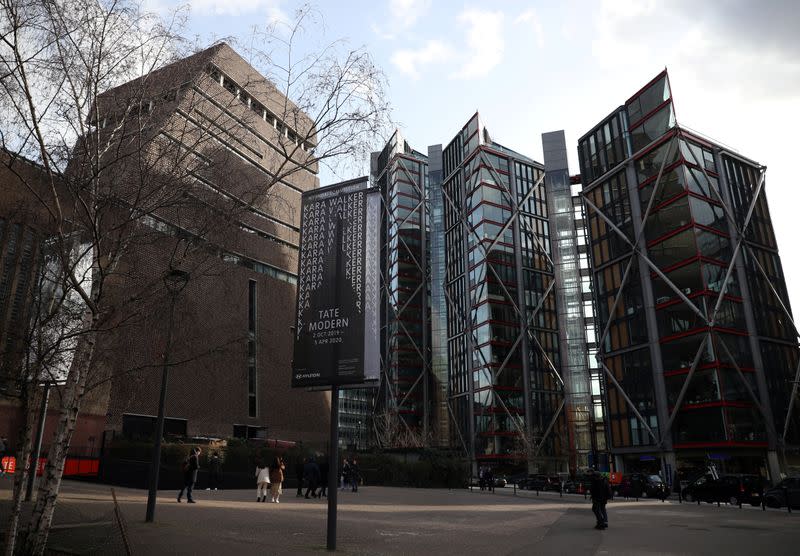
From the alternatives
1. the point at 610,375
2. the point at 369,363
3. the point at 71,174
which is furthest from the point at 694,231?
the point at 71,174

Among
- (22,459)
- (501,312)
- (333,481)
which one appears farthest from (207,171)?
(501,312)

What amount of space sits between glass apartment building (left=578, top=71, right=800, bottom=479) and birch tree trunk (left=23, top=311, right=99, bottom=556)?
51.0m

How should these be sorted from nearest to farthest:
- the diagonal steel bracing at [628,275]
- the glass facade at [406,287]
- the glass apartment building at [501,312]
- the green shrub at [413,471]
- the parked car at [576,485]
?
the green shrub at [413,471] < the parked car at [576,485] < the diagonal steel bracing at [628,275] < the glass apartment building at [501,312] < the glass facade at [406,287]

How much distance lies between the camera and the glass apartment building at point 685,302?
49250 mm

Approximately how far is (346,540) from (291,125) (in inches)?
315

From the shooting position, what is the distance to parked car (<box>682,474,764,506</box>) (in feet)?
89.7

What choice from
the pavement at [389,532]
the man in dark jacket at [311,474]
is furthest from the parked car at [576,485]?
the man in dark jacket at [311,474]

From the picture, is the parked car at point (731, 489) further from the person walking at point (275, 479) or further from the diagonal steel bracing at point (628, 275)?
the diagonal steel bracing at point (628, 275)

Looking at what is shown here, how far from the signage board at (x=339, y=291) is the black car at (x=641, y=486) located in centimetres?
3073

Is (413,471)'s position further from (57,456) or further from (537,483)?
(57,456)

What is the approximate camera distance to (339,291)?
1112 cm

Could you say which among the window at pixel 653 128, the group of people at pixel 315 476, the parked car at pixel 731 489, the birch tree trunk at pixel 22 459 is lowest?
the parked car at pixel 731 489

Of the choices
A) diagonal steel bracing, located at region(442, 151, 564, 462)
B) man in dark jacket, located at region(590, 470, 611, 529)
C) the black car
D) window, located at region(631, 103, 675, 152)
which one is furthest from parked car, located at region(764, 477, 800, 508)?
diagonal steel bracing, located at region(442, 151, 564, 462)

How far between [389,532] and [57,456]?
23.8 feet
